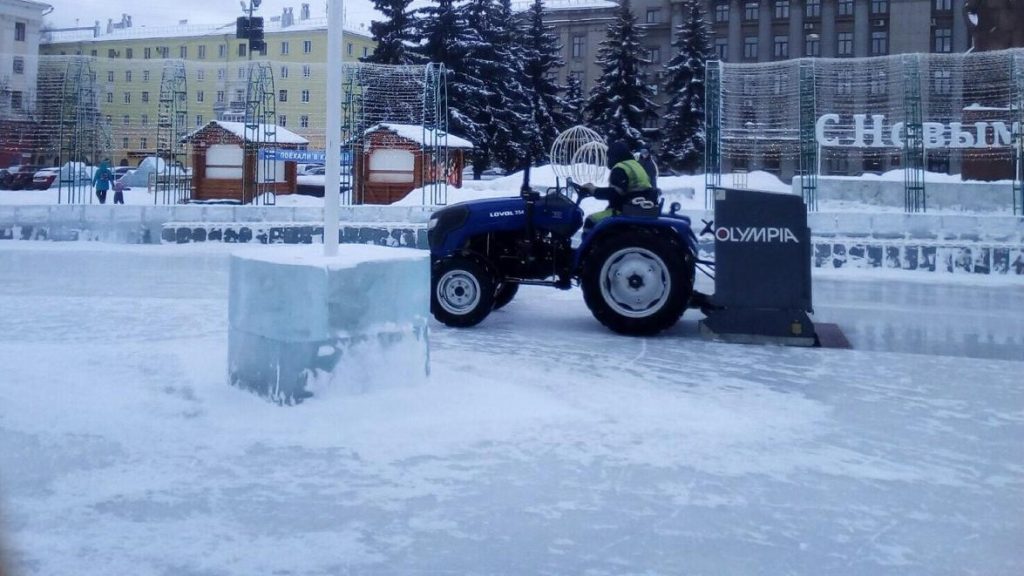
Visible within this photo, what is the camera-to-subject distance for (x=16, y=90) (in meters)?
25.5

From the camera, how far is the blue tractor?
9.86 m

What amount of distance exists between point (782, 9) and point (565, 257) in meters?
68.6

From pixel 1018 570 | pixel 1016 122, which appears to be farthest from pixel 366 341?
pixel 1016 122

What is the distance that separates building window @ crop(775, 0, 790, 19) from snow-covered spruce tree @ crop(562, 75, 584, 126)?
66.3ft

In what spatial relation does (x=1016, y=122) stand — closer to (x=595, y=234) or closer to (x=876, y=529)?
Answer: (x=595, y=234)

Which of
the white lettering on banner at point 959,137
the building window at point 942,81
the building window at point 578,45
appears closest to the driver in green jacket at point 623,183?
the building window at point 942,81

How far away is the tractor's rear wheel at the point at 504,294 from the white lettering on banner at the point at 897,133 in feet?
47.6

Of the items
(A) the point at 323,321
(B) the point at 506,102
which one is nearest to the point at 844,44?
(B) the point at 506,102

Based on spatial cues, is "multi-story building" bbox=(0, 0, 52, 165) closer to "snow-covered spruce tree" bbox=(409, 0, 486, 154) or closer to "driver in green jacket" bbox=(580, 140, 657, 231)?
"driver in green jacket" bbox=(580, 140, 657, 231)

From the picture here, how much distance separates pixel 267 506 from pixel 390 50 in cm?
4791

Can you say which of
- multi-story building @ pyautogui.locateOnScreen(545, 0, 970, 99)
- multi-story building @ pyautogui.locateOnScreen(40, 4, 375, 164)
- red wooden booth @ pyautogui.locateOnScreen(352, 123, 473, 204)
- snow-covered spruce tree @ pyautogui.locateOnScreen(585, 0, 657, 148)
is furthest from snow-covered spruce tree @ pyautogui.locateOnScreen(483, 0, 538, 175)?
red wooden booth @ pyautogui.locateOnScreen(352, 123, 473, 204)

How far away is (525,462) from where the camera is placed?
550 centimetres

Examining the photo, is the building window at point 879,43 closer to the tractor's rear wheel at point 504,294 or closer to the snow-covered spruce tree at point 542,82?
the snow-covered spruce tree at point 542,82

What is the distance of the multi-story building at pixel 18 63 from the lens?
24672 mm
